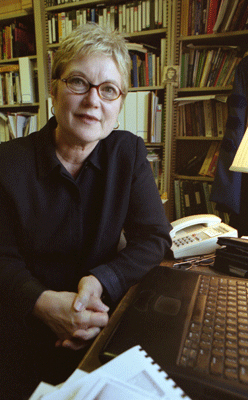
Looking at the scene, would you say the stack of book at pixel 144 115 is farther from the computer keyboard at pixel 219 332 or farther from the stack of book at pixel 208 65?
the computer keyboard at pixel 219 332

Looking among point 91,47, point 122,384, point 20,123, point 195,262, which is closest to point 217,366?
point 122,384

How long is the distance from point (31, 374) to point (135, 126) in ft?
5.86

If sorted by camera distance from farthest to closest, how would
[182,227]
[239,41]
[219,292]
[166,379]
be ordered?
1. [239,41]
2. [182,227]
3. [219,292]
4. [166,379]

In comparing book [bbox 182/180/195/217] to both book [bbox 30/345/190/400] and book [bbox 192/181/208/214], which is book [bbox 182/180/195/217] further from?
book [bbox 30/345/190/400]

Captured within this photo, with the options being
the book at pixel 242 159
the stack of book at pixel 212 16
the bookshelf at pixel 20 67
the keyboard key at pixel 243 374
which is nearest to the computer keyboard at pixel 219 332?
the keyboard key at pixel 243 374

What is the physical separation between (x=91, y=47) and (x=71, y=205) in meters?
0.47

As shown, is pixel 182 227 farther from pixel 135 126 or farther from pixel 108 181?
pixel 135 126

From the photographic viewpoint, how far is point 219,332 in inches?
17.1

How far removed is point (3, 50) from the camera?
101 inches

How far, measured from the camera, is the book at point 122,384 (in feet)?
Answer: 1.08

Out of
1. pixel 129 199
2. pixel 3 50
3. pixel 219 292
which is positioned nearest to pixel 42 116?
pixel 3 50

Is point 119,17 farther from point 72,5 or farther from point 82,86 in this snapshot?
point 82,86

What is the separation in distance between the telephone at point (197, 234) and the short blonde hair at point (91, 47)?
1.76ft

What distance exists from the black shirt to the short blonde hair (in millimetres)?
206
